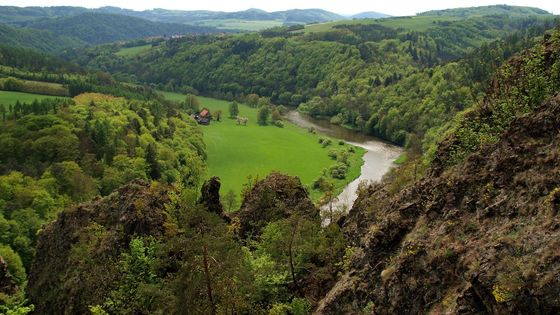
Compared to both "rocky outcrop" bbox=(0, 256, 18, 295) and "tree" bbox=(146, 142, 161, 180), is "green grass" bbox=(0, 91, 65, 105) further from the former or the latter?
"rocky outcrop" bbox=(0, 256, 18, 295)

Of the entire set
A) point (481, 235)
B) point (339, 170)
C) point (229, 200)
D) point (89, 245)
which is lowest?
point (339, 170)

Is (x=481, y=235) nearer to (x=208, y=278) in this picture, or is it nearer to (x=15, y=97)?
(x=208, y=278)

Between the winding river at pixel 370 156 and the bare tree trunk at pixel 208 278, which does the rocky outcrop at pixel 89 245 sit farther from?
the winding river at pixel 370 156

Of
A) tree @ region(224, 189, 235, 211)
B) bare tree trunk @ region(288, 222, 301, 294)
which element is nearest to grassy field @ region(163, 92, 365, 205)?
tree @ region(224, 189, 235, 211)

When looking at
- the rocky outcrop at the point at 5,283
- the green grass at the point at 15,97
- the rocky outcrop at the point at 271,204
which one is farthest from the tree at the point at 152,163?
the rocky outcrop at the point at 5,283

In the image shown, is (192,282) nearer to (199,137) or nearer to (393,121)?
(199,137)

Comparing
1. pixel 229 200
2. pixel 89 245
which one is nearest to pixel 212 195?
pixel 89 245
